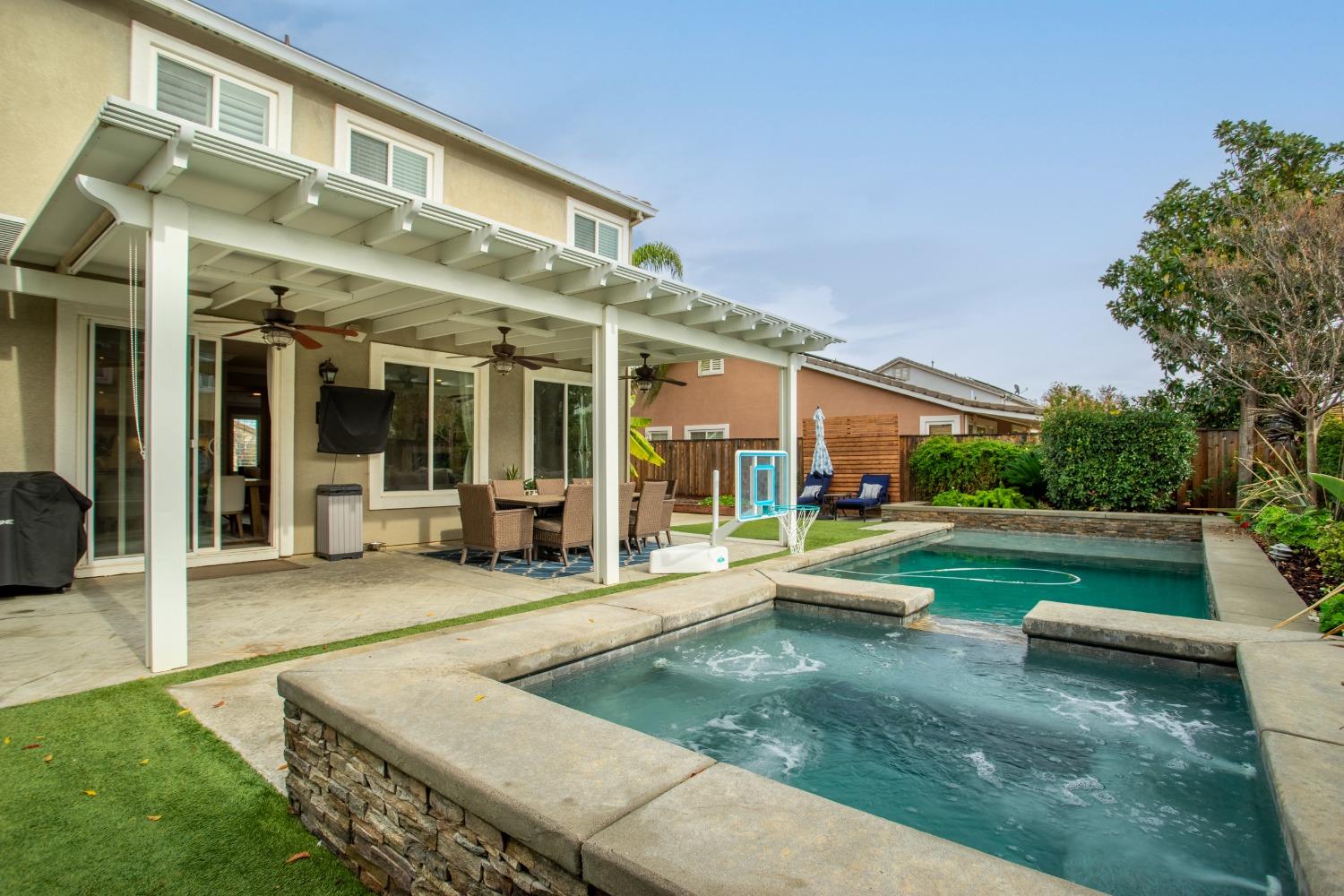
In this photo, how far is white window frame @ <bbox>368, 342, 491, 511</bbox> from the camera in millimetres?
9160

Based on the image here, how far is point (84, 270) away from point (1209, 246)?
17.2m

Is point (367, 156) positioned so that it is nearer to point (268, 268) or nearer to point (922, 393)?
point (268, 268)

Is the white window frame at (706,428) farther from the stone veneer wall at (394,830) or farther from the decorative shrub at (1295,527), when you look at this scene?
the stone veneer wall at (394,830)

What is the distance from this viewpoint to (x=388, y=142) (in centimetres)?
904

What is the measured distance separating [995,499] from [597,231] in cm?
964

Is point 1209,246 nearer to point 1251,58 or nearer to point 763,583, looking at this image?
point 1251,58

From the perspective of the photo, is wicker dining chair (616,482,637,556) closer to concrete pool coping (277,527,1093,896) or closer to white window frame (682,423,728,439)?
concrete pool coping (277,527,1093,896)

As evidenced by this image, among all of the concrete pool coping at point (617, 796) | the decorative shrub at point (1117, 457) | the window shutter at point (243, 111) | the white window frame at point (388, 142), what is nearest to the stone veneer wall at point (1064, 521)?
the decorative shrub at point (1117, 457)

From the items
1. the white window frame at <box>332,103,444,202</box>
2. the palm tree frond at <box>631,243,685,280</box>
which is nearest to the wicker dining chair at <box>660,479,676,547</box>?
the white window frame at <box>332,103,444,202</box>

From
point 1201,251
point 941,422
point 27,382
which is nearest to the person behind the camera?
point 27,382

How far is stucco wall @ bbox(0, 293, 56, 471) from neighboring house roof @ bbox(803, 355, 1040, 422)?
1560 cm

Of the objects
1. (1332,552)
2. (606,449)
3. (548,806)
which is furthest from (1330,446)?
(548,806)

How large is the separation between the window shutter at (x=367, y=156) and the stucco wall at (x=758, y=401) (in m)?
12.0

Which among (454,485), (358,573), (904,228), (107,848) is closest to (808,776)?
(107,848)
